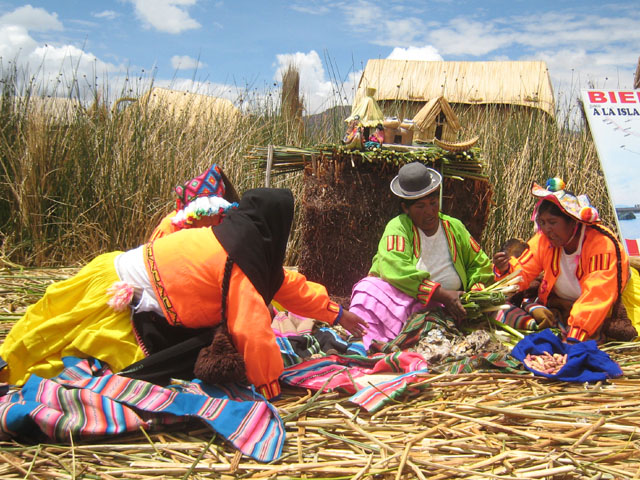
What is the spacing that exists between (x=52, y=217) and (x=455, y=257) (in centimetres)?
439

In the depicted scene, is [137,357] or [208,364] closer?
[208,364]

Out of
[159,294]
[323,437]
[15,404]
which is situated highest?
[159,294]

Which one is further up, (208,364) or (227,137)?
(227,137)

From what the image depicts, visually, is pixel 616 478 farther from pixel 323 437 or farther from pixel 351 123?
pixel 351 123

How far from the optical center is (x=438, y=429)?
7.18 feet

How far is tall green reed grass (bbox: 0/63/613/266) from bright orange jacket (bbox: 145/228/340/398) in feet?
11.8

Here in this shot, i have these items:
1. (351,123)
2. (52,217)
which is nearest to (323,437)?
(351,123)

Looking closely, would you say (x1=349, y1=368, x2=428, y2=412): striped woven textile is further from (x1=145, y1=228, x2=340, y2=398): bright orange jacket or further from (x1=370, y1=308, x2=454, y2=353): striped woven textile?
(x1=370, y1=308, x2=454, y2=353): striped woven textile

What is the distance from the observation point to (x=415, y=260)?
3715mm

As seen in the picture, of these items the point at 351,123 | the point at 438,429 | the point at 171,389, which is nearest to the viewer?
the point at 438,429

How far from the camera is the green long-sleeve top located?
3.54m

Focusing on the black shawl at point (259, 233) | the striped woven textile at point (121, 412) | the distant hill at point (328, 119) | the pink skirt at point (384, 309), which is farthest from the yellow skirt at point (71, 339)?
the distant hill at point (328, 119)

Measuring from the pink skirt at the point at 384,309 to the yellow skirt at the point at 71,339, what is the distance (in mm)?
1718

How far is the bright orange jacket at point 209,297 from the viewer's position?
234 cm
